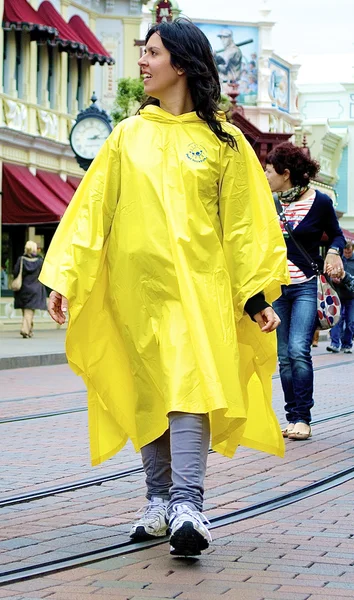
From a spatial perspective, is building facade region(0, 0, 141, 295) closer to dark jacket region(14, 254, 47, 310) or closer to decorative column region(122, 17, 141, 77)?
decorative column region(122, 17, 141, 77)

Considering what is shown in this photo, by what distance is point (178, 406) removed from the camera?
460 cm

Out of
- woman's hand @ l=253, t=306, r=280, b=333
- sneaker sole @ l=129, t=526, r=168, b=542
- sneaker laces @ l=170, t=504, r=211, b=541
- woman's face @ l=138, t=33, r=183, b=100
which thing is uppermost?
woman's face @ l=138, t=33, r=183, b=100

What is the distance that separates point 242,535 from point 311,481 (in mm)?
1491

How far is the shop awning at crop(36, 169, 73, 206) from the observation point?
2889cm

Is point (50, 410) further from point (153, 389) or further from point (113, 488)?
point (153, 389)

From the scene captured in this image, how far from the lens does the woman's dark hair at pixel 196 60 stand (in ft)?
16.2

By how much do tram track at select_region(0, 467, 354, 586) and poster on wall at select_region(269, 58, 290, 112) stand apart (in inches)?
2294

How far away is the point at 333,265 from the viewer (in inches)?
311

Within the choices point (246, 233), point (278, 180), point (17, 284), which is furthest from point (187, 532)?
point (17, 284)

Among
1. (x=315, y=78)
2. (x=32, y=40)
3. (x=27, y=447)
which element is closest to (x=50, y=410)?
(x=27, y=447)

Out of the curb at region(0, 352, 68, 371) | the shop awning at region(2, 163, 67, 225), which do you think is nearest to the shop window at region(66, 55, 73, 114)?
the shop awning at region(2, 163, 67, 225)

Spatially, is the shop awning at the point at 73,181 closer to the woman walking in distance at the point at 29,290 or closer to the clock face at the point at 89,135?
the clock face at the point at 89,135

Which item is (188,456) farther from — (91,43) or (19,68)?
(91,43)

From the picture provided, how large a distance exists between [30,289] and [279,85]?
44.2m
